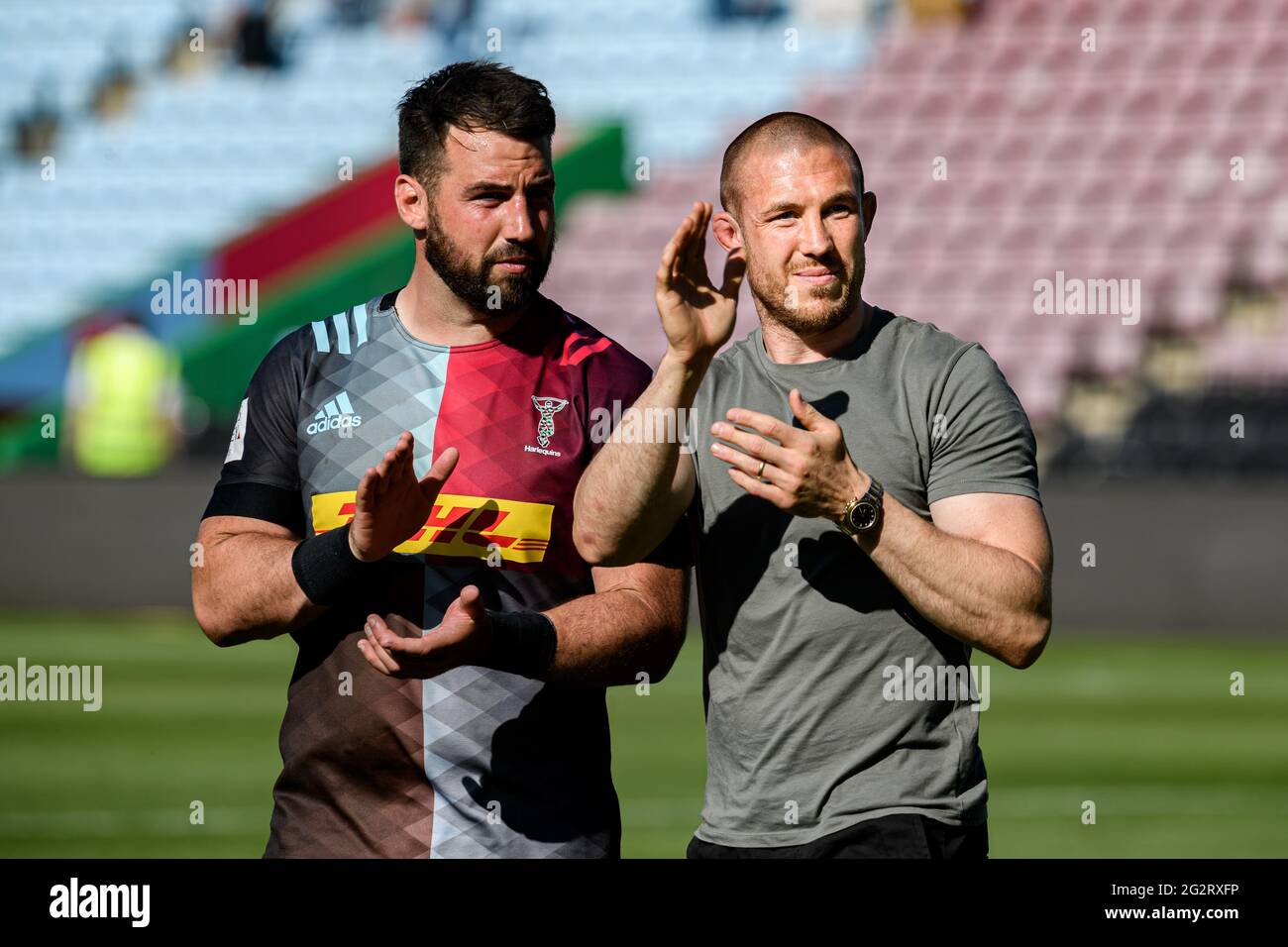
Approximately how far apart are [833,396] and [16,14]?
19.8 meters

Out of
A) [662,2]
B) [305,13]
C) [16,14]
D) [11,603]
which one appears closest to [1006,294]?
[662,2]

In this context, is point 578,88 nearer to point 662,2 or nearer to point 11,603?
point 662,2

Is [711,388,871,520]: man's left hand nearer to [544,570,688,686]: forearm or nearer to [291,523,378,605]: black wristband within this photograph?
[544,570,688,686]: forearm

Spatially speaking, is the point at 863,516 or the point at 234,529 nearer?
the point at 863,516

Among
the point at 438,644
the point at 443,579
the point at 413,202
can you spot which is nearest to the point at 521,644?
the point at 438,644

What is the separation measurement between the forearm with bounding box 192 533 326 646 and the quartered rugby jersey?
0.11 metres

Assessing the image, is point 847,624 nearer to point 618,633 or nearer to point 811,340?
point 618,633

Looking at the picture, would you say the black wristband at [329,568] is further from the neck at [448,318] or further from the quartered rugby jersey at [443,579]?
the neck at [448,318]

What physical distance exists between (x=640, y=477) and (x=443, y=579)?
562 mm

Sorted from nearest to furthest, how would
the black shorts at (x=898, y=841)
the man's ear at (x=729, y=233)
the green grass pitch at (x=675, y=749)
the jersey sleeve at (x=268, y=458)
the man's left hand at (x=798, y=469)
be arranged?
the man's left hand at (x=798, y=469) → the black shorts at (x=898, y=841) → the man's ear at (x=729, y=233) → the jersey sleeve at (x=268, y=458) → the green grass pitch at (x=675, y=749)

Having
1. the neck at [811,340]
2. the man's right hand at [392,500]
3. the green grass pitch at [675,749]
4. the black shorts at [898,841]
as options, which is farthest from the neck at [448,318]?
the green grass pitch at [675,749]

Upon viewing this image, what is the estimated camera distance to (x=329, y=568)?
3.57 metres

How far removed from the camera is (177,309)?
19.7 metres

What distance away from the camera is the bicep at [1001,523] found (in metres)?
3.41
